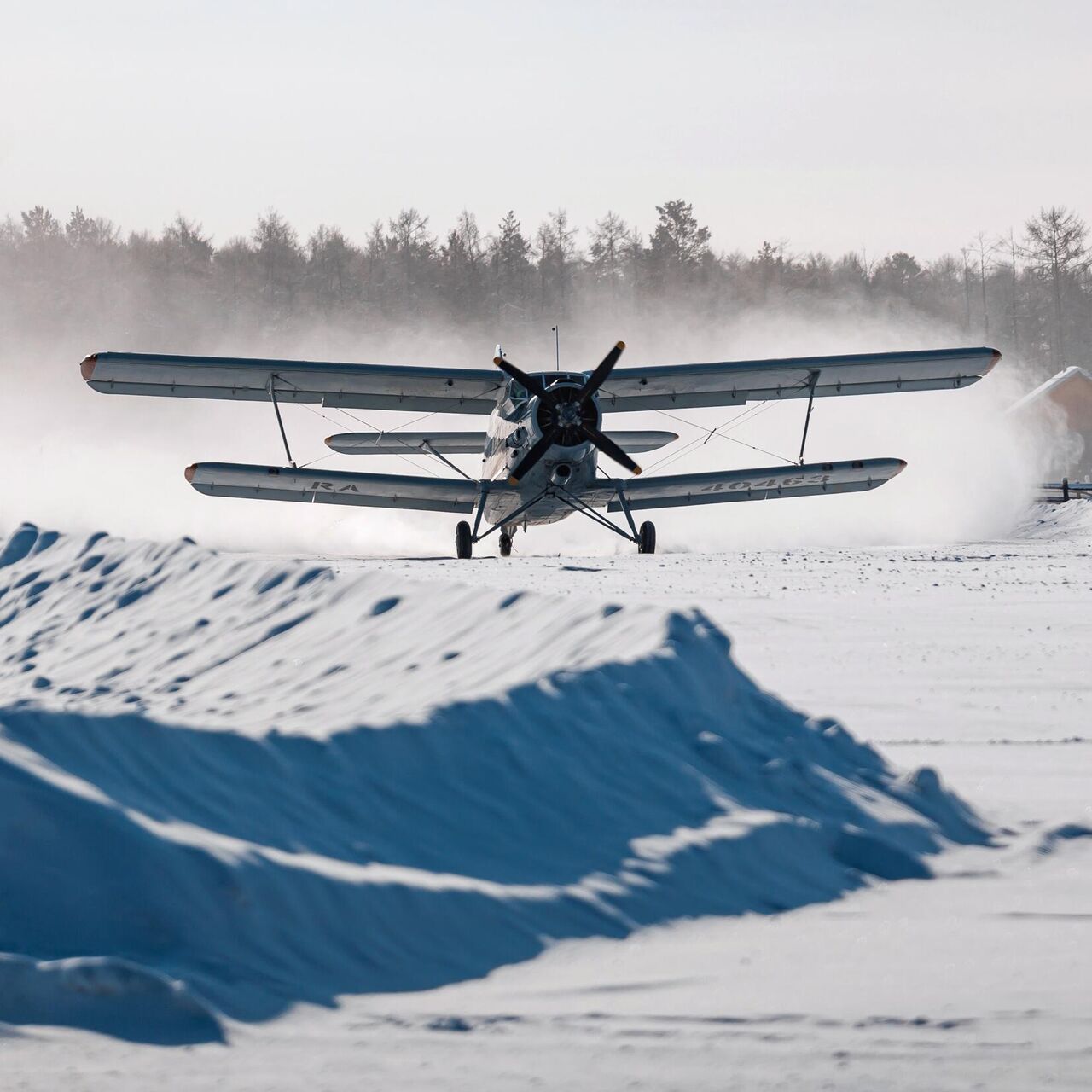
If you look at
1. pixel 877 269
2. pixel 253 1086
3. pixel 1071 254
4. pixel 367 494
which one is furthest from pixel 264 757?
pixel 877 269

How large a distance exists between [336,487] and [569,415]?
4.42 m

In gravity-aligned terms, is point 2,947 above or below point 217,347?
below

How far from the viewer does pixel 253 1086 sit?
259 cm

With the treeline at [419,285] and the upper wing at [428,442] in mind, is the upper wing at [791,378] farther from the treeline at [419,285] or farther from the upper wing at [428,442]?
the treeline at [419,285]

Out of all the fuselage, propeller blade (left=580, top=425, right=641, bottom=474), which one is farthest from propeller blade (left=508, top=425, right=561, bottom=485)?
propeller blade (left=580, top=425, right=641, bottom=474)

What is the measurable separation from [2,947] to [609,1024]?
1.40 metres

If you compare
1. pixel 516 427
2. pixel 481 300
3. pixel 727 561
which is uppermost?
pixel 481 300

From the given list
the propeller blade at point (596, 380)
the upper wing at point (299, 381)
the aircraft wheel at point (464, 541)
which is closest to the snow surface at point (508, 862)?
the aircraft wheel at point (464, 541)

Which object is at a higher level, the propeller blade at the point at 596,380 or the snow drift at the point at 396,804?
the propeller blade at the point at 596,380

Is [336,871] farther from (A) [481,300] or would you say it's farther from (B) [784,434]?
(A) [481,300]

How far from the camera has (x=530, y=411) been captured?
63.7 ft

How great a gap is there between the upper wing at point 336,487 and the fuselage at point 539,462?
1.43 feet

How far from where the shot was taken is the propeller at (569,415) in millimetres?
19078

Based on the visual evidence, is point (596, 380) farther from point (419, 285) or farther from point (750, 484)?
point (419, 285)
